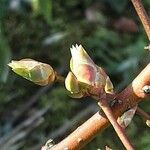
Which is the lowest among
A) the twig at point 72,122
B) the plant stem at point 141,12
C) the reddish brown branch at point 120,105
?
the reddish brown branch at point 120,105

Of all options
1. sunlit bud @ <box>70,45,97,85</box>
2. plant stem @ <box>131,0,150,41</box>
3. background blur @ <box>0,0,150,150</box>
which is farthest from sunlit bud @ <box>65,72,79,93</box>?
background blur @ <box>0,0,150,150</box>

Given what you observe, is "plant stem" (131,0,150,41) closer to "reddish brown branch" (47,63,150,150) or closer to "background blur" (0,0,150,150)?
"reddish brown branch" (47,63,150,150)

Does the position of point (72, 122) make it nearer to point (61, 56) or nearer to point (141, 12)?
point (61, 56)

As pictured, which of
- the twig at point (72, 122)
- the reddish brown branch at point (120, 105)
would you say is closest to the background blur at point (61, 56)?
the twig at point (72, 122)

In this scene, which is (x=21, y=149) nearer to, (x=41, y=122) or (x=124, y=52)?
(x=41, y=122)

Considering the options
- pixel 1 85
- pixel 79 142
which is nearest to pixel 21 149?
pixel 1 85

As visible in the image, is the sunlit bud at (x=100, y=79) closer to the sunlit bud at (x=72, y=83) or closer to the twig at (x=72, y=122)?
the sunlit bud at (x=72, y=83)

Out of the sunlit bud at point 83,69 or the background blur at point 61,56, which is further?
the background blur at point 61,56
